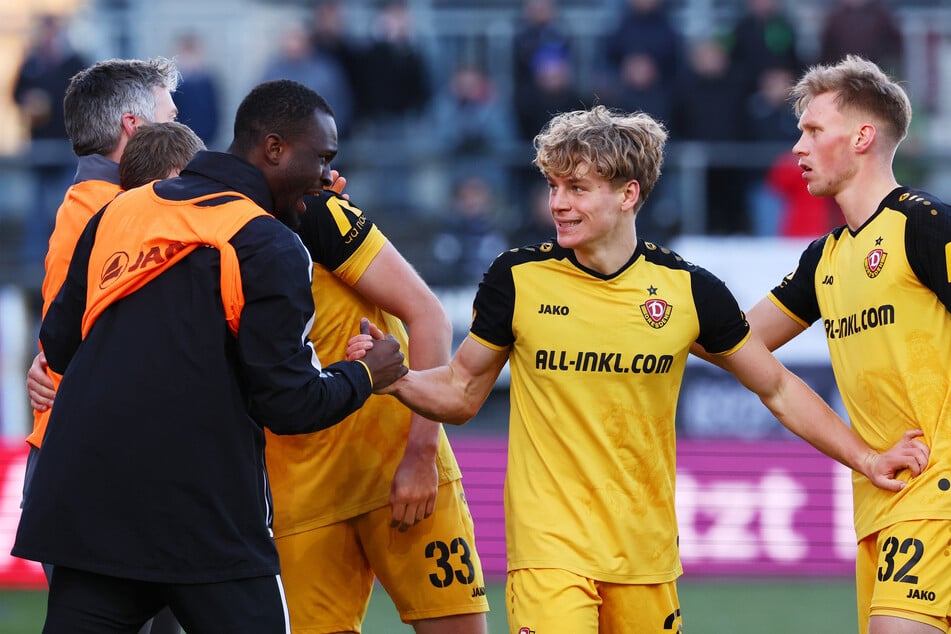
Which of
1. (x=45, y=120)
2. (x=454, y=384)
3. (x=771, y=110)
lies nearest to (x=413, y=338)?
(x=454, y=384)

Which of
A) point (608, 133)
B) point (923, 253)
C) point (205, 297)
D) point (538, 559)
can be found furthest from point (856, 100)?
point (205, 297)

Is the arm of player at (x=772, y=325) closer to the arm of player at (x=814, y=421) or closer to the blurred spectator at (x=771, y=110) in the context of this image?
the arm of player at (x=814, y=421)

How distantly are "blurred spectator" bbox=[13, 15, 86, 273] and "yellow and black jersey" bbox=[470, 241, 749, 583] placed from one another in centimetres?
987

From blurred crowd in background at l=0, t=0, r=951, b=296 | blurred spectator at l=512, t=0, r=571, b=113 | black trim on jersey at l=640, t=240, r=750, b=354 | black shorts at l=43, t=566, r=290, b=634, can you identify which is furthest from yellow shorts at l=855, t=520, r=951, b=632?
blurred spectator at l=512, t=0, r=571, b=113

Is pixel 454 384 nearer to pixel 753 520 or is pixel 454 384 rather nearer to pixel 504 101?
pixel 753 520

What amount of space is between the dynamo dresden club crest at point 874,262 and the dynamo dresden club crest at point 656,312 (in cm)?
78

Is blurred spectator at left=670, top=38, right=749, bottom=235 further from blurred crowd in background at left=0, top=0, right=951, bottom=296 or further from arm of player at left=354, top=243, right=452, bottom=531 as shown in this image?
arm of player at left=354, top=243, right=452, bottom=531

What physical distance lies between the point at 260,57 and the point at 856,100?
37.7 ft

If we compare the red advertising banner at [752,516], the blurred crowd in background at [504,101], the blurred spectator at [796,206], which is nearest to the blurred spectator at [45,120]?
the blurred crowd in background at [504,101]

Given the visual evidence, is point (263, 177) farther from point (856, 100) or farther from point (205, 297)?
point (856, 100)

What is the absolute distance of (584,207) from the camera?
4891mm

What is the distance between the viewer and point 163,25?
15891 millimetres

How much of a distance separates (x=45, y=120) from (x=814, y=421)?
1118 centimetres

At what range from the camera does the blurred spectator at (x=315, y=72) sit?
562 inches
